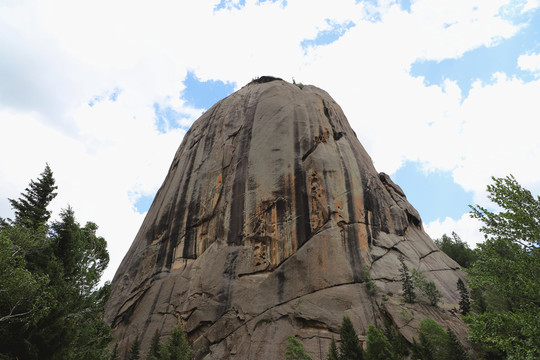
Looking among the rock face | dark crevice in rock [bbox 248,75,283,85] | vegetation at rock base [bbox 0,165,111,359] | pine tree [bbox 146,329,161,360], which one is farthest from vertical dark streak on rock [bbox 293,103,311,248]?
dark crevice in rock [bbox 248,75,283,85]

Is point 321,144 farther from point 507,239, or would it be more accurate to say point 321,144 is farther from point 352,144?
point 507,239

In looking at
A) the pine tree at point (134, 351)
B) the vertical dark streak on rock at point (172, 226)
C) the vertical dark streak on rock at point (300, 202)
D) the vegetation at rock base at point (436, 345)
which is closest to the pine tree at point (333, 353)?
the vegetation at rock base at point (436, 345)

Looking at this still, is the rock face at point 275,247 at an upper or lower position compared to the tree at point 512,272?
upper

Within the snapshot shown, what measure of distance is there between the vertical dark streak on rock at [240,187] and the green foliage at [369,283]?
36.6 feet

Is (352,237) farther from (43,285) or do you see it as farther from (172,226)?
(43,285)

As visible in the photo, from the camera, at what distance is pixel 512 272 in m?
10.6

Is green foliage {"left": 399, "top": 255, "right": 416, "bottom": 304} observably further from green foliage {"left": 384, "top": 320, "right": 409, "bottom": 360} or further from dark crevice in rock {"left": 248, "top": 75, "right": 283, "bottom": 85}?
dark crevice in rock {"left": 248, "top": 75, "right": 283, "bottom": 85}

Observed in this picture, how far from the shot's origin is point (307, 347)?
22328mm

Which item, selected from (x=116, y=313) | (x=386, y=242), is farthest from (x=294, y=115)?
(x=116, y=313)

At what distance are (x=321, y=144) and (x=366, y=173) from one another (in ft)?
18.1

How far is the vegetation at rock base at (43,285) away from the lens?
11.4 m

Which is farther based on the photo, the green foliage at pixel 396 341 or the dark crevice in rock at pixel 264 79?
the dark crevice in rock at pixel 264 79

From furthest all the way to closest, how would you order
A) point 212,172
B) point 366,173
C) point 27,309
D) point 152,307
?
1. point 212,172
2. point 366,173
3. point 152,307
4. point 27,309

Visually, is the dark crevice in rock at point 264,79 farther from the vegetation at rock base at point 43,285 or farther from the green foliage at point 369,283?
the vegetation at rock base at point 43,285
